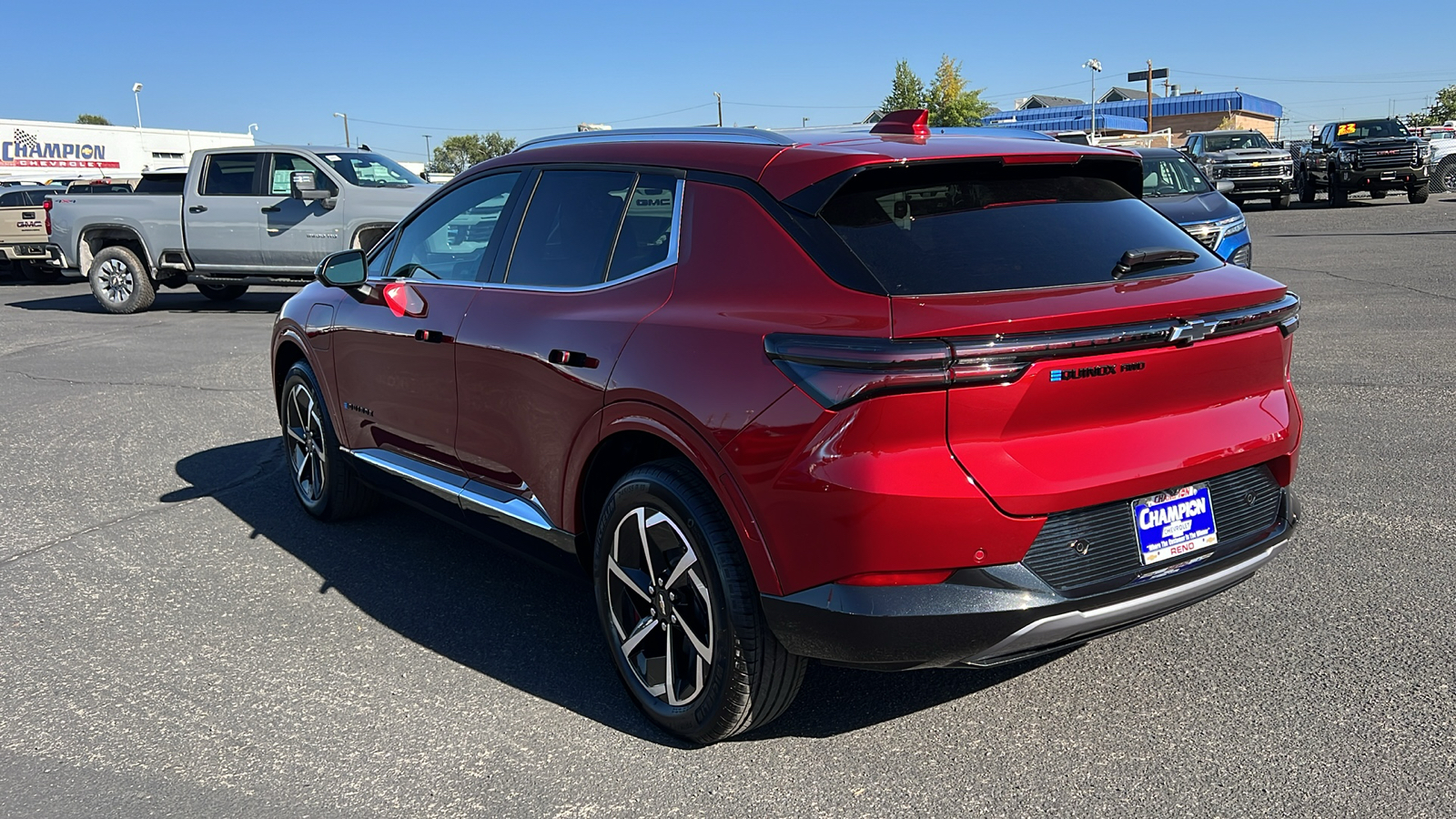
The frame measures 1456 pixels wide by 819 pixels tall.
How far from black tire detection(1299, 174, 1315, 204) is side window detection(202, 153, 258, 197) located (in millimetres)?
26657

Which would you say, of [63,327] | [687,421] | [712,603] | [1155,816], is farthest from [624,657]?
[63,327]

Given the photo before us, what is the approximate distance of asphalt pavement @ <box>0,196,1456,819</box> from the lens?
3109 mm

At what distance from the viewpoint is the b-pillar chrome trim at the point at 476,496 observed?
12.7 ft

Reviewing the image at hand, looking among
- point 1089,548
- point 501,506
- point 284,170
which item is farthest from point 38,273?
point 1089,548

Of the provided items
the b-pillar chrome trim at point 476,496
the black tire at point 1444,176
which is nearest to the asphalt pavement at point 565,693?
the b-pillar chrome trim at point 476,496

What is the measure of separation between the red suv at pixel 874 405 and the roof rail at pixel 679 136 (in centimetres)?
4

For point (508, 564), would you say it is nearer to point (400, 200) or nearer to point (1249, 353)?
point (1249, 353)

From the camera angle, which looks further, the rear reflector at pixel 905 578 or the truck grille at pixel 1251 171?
the truck grille at pixel 1251 171

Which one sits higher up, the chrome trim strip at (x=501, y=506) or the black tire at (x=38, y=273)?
the black tire at (x=38, y=273)

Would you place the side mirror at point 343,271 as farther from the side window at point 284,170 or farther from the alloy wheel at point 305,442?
the side window at point 284,170

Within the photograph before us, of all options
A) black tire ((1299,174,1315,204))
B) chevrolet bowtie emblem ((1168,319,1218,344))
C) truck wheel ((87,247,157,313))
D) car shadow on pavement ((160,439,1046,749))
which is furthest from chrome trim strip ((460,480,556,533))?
black tire ((1299,174,1315,204))

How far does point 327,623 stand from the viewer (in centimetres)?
446

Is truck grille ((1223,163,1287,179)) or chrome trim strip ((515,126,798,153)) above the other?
truck grille ((1223,163,1287,179))

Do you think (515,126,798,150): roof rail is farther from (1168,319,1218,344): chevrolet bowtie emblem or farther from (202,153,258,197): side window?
(202,153,258,197): side window
